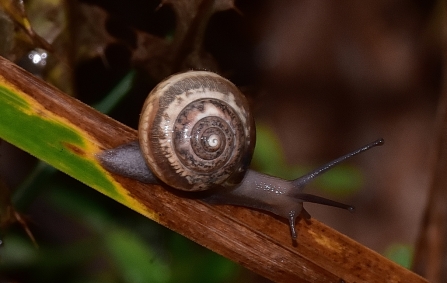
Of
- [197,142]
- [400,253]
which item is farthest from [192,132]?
[400,253]

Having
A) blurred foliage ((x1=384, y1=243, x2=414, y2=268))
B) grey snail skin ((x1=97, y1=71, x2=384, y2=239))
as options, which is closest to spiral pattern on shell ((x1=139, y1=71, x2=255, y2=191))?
grey snail skin ((x1=97, y1=71, x2=384, y2=239))

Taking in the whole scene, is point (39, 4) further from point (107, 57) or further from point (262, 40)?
point (262, 40)

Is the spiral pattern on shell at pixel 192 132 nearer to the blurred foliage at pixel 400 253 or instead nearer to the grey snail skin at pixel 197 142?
the grey snail skin at pixel 197 142

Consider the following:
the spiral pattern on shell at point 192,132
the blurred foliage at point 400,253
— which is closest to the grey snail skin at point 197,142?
the spiral pattern on shell at point 192,132

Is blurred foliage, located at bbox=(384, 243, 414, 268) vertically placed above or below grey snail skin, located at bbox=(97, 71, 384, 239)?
below

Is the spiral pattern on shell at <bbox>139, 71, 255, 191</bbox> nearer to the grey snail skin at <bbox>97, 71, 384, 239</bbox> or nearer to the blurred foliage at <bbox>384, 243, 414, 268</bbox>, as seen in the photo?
the grey snail skin at <bbox>97, 71, 384, 239</bbox>

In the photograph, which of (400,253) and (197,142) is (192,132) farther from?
(400,253)

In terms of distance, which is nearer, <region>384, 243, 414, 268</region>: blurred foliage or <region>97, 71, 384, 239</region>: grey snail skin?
<region>97, 71, 384, 239</region>: grey snail skin

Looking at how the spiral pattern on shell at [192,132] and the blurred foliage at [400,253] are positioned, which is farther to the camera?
the blurred foliage at [400,253]
